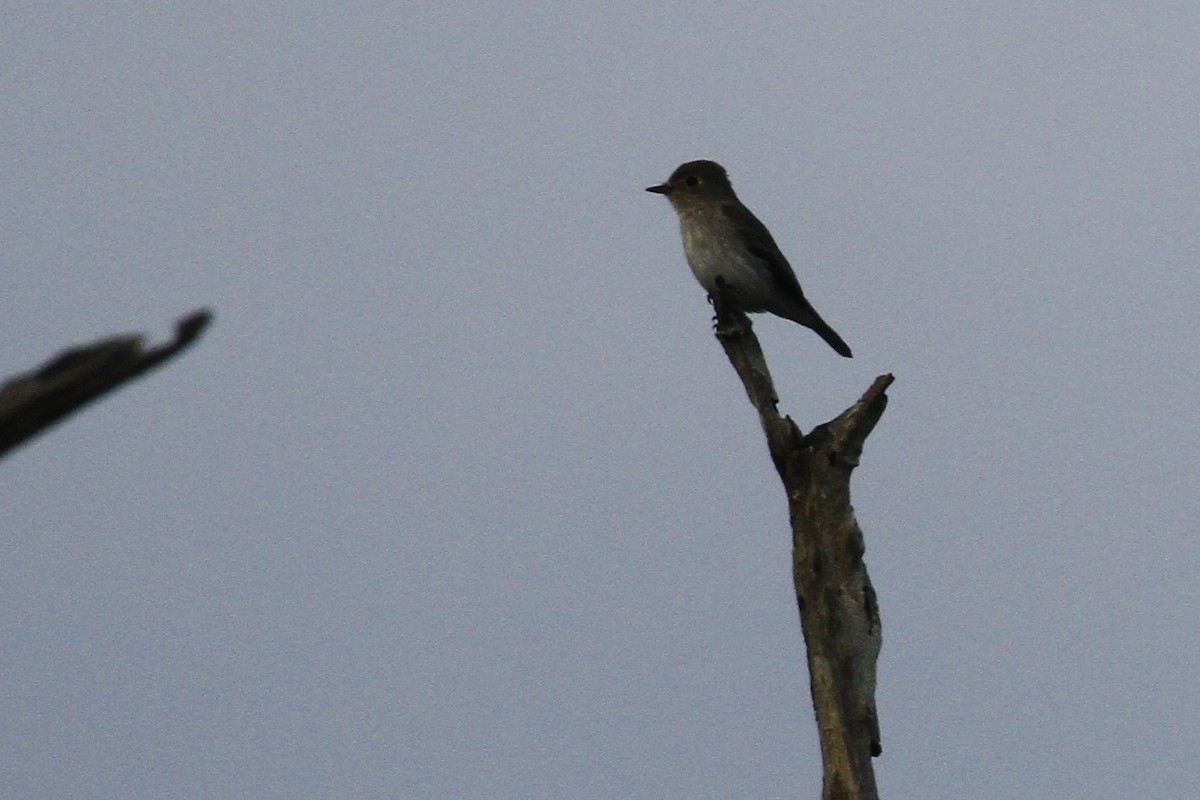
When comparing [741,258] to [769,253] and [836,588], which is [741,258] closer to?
[769,253]

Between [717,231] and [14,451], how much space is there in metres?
11.4

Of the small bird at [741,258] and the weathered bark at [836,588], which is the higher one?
the small bird at [741,258]

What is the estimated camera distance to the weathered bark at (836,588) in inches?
333

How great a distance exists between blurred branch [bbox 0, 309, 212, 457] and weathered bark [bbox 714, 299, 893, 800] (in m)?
5.84

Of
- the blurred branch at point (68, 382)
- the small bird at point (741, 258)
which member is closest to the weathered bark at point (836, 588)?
the small bird at point (741, 258)

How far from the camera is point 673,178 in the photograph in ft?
50.4

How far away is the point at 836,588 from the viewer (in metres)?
8.65

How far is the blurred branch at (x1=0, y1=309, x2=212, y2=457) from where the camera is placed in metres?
3.20

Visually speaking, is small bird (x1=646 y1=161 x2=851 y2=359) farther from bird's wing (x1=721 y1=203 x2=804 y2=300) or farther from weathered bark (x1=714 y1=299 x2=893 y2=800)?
weathered bark (x1=714 y1=299 x2=893 y2=800)

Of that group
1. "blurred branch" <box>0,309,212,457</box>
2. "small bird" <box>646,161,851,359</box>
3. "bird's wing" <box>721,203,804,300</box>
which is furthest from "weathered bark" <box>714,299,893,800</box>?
"blurred branch" <box>0,309,212,457</box>

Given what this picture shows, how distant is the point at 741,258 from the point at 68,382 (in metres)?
11.2

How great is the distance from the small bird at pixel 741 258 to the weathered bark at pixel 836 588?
15.8 feet

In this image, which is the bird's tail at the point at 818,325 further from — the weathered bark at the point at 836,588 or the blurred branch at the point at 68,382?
the blurred branch at the point at 68,382

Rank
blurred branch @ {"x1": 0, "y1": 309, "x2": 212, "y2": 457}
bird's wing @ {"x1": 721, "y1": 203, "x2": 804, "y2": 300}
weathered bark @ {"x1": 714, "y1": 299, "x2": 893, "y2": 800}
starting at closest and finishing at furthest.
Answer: blurred branch @ {"x1": 0, "y1": 309, "x2": 212, "y2": 457} → weathered bark @ {"x1": 714, "y1": 299, "x2": 893, "y2": 800} → bird's wing @ {"x1": 721, "y1": 203, "x2": 804, "y2": 300}
